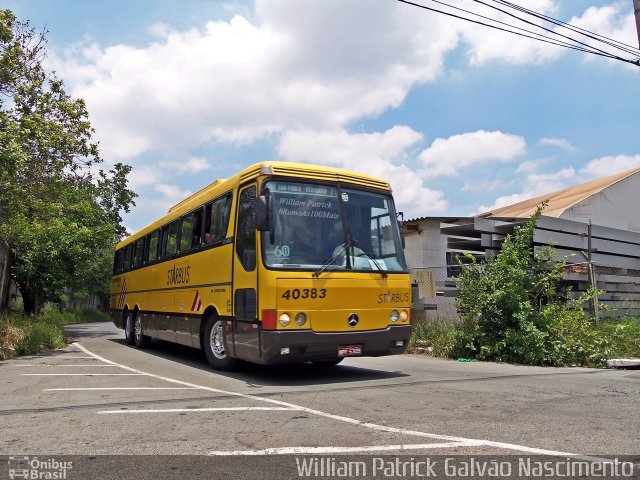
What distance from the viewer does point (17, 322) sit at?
14.5 m

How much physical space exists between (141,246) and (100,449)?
11.3 metres

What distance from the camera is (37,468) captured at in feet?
13.1

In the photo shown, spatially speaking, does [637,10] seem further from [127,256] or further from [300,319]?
[127,256]

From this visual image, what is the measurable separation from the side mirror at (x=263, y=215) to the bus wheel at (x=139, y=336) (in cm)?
866

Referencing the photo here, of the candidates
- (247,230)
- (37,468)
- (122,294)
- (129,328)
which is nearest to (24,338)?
(129,328)

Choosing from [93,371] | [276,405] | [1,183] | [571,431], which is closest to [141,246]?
[1,183]

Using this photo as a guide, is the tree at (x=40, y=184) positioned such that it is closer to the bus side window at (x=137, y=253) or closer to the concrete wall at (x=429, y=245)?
the bus side window at (x=137, y=253)

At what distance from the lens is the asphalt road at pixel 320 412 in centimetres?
445

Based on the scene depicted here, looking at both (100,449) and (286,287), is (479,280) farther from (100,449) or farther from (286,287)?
(100,449)

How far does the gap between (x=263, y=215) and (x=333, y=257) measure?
1.28m

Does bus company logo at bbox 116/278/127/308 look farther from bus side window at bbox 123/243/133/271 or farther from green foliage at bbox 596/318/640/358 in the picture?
green foliage at bbox 596/318/640/358

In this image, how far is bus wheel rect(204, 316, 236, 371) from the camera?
904 cm

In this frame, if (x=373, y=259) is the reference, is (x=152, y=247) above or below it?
above

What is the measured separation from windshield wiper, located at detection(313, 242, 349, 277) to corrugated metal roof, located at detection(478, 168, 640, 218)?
1400 centimetres
